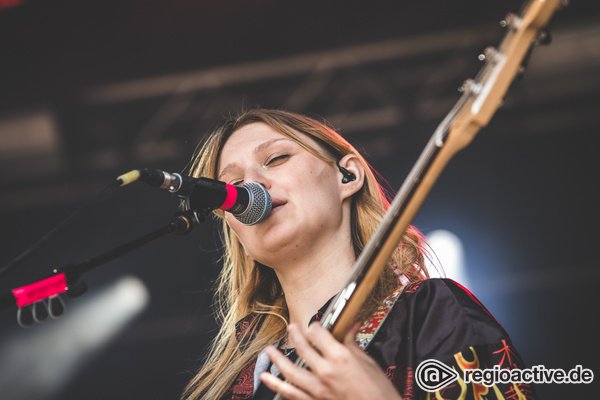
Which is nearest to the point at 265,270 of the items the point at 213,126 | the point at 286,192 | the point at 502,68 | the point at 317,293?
the point at 317,293

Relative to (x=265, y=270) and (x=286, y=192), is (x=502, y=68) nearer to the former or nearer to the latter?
(x=286, y=192)

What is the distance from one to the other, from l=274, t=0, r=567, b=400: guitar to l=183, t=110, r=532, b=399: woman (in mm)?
91

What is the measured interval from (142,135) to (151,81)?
376 millimetres

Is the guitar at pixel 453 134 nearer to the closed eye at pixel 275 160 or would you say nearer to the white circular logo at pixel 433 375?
the white circular logo at pixel 433 375

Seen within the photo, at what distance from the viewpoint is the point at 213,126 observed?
457 cm

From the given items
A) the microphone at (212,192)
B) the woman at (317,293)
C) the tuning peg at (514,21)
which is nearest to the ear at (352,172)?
the woman at (317,293)

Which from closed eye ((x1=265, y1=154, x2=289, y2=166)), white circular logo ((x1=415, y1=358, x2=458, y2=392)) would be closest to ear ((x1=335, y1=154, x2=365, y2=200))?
closed eye ((x1=265, y1=154, x2=289, y2=166))

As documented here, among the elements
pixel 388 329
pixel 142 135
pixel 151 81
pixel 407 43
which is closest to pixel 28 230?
pixel 142 135

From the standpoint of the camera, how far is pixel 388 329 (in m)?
1.95

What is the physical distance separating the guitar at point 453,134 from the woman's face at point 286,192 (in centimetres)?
68

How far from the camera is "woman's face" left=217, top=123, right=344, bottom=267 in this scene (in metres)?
2.23

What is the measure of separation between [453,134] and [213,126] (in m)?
3.28

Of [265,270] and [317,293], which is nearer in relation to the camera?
[317,293]

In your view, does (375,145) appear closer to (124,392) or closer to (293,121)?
(293,121)
